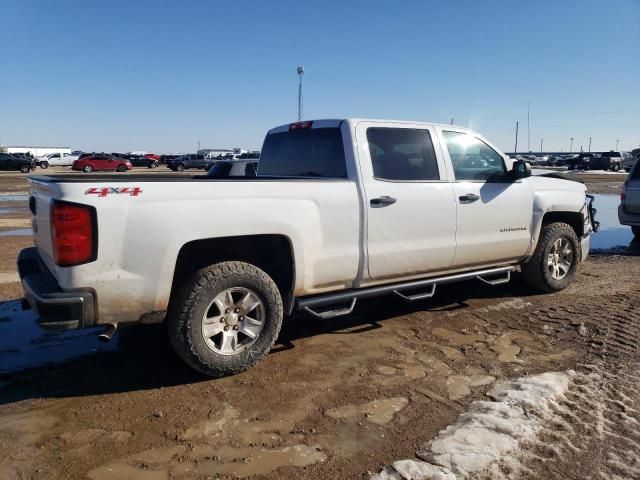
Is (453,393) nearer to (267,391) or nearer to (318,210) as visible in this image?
(267,391)

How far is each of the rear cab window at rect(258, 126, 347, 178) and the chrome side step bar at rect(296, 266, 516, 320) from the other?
1.05m

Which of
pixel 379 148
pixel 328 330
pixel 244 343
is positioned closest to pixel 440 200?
pixel 379 148

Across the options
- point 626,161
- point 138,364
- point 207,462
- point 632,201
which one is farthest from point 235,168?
point 626,161

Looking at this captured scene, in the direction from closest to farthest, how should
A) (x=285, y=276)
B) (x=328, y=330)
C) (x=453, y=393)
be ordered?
(x=453, y=393) → (x=285, y=276) → (x=328, y=330)

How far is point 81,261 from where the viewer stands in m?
3.44

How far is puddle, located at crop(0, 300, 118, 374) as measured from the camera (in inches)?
174

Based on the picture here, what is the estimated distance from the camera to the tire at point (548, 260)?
6.30 meters

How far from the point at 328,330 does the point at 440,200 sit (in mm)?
1662

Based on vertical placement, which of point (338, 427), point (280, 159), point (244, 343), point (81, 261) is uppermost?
point (280, 159)

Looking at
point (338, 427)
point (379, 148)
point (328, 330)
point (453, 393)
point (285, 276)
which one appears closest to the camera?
point (338, 427)

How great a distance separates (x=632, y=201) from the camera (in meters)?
10.2

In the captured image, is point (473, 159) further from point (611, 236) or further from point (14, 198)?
point (14, 198)

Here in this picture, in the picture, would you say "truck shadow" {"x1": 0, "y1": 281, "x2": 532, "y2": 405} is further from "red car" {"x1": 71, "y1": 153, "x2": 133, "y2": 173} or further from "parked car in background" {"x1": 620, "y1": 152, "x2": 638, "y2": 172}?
"parked car in background" {"x1": 620, "y1": 152, "x2": 638, "y2": 172}

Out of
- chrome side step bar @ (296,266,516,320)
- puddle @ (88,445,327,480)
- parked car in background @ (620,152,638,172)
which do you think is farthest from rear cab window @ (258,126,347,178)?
parked car in background @ (620,152,638,172)
